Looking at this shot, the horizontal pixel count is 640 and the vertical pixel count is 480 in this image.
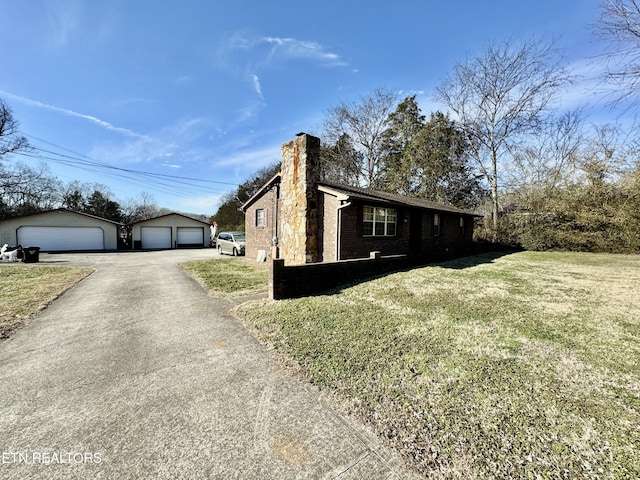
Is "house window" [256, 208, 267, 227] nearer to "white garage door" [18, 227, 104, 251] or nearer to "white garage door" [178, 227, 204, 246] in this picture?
"white garage door" [178, 227, 204, 246]

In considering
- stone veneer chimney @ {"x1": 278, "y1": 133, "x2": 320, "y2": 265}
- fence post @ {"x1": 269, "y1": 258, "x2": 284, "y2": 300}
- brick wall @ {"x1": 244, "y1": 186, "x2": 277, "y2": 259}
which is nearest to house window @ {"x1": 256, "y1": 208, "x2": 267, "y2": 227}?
brick wall @ {"x1": 244, "y1": 186, "x2": 277, "y2": 259}

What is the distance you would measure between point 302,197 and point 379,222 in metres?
3.87

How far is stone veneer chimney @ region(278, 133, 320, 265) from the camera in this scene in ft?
32.6

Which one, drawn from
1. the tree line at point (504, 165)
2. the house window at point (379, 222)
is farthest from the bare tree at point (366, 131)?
the house window at point (379, 222)

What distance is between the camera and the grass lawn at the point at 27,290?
5.15 meters

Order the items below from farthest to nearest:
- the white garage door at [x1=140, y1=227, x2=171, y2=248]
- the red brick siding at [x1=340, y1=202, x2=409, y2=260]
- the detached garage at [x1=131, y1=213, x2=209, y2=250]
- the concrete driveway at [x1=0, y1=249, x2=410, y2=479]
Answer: the white garage door at [x1=140, y1=227, x2=171, y2=248] → the detached garage at [x1=131, y1=213, x2=209, y2=250] → the red brick siding at [x1=340, y1=202, x2=409, y2=260] → the concrete driveway at [x1=0, y1=249, x2=410, y2=479]

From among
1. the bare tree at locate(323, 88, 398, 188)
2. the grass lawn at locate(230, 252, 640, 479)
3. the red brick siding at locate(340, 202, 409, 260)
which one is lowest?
the grass lawn at locate(230, 252, 640, 479)

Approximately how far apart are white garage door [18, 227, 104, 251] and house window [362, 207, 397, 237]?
78.2ft

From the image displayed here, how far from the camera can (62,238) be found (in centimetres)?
2142

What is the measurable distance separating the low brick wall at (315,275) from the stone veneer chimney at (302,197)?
8.12 ft

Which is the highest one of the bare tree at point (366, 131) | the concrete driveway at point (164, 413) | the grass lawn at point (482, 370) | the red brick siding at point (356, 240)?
the bare tree at point (366, 131)

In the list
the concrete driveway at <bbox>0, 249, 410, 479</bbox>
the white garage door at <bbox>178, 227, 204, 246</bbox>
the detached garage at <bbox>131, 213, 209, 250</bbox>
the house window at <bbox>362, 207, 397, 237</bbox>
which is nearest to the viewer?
the concrete driveway at <bbox>0, 249, 410, 479</bbox>

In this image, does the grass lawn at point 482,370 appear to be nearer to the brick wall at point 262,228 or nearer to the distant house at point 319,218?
the distant house at point 319,218

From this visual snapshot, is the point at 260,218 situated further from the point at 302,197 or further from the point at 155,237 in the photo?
the point at 155,237
